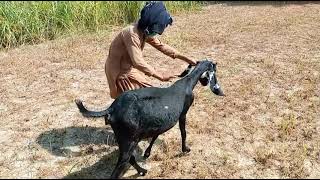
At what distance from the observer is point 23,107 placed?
20.9 feet

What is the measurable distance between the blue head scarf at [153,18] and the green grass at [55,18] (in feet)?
16.6

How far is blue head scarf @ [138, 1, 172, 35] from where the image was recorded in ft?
14.7

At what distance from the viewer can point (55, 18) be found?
9.62m

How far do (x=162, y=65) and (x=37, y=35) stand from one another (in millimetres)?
2915

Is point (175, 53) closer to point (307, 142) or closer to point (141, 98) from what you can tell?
point (141, 98)

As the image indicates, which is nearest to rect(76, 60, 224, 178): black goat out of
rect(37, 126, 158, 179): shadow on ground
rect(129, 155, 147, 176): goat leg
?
rect(129, 155, 147, 176): goat leg

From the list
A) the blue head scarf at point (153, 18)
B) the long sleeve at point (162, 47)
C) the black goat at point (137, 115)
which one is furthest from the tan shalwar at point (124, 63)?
the black goat at point (137, 115)

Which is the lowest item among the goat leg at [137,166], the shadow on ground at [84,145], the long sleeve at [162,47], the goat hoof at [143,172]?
the shadow on ground at [84,145]

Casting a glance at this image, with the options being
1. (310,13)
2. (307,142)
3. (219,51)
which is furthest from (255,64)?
(310,13)

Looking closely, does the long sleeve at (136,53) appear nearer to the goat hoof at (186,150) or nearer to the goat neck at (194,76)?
the goat neck at (194,76)

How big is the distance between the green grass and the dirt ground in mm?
297

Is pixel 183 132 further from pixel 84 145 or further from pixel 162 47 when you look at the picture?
pixel 84 145

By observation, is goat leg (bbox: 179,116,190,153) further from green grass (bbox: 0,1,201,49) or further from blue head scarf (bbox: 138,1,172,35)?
green grass (bbox: 0,1,201,49)

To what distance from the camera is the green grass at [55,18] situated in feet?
29.7
